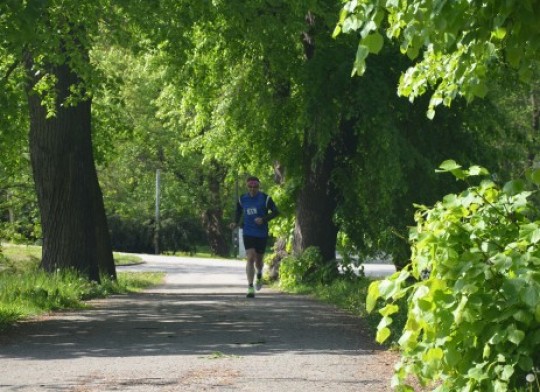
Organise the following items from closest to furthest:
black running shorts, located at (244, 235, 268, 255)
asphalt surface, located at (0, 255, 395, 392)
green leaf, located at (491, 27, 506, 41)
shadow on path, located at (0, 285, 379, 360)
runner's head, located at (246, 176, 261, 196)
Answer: green leaf, located at (491, 27, 506, 41) < asphalt surface, located at (0, 255, 395, 392) < shadow on path, located at (0, 285, 379, 360) < runner's head, located at (246, 176, 261, 196) < black running shorts, located at (244, 235, 268, 255)

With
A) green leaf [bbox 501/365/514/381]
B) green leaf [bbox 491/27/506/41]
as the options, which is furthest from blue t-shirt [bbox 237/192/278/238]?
green leaf [bbox 501/365/514/381]

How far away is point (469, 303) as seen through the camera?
6418mm

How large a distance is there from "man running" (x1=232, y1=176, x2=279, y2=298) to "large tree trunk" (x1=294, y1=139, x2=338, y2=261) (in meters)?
5.44

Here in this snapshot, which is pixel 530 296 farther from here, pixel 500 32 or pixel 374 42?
pixel 500 32

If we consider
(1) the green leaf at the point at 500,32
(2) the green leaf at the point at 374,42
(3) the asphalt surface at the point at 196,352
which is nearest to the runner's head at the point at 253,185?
(3) the asphalt surface at the point at 196,352

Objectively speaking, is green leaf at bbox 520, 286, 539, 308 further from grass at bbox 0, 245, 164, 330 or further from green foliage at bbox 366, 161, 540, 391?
grass at bbox 0, 245, 164, 330

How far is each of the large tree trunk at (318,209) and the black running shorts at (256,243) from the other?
5.45 metres

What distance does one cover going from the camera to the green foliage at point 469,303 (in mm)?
6379

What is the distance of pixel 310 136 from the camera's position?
2269 centimetres

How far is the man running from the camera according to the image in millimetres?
19297

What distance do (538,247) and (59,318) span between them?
10.8 metres

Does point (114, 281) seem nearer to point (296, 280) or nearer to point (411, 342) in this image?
point (296, 280)

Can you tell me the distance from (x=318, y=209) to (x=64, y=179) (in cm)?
586

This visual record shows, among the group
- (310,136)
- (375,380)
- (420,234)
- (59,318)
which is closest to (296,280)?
(310,136)
